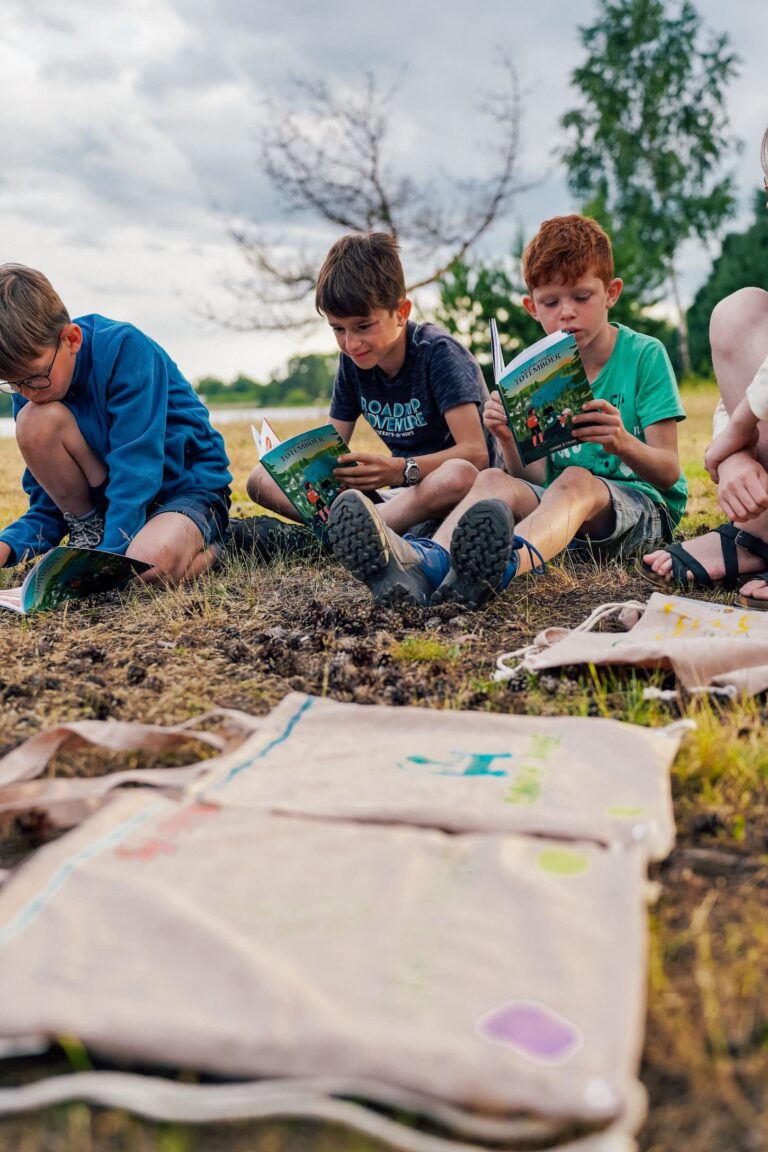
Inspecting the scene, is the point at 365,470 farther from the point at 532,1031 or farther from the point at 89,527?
the point at 532,1031

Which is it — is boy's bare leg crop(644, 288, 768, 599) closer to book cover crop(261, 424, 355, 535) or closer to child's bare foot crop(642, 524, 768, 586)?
child's bare foot crop(642, 524, 768, 586)

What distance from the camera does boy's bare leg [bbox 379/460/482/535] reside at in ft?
10.7

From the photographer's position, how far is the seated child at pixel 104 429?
312 centimetres

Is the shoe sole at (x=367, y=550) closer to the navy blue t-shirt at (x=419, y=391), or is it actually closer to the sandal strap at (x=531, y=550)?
the sandal strap at (x=531, y=550)

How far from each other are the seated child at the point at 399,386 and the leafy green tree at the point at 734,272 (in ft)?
67.4

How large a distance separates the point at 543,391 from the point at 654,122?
25061 millimetres

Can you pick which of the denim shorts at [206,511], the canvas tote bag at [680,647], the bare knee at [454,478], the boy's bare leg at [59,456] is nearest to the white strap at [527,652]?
the canvas tote bag at [680,647]

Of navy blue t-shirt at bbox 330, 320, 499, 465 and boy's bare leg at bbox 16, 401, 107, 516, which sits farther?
navy blue t-shirt at bbox 330, 320, 499, 465

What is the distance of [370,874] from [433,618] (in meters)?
1.50

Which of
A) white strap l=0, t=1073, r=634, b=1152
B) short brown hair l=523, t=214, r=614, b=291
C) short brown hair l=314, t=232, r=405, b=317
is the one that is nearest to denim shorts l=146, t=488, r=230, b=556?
short brown hair l=314, t=232, r=405, b=317

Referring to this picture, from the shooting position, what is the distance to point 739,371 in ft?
9.33

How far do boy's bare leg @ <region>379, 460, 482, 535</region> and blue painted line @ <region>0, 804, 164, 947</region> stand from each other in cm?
206

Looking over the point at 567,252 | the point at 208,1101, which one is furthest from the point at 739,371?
the point at 208,1101

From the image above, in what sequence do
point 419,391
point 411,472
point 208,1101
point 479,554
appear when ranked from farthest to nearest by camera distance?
point 419,391 → point 411,472 → point 479,554 → point 208,1101
